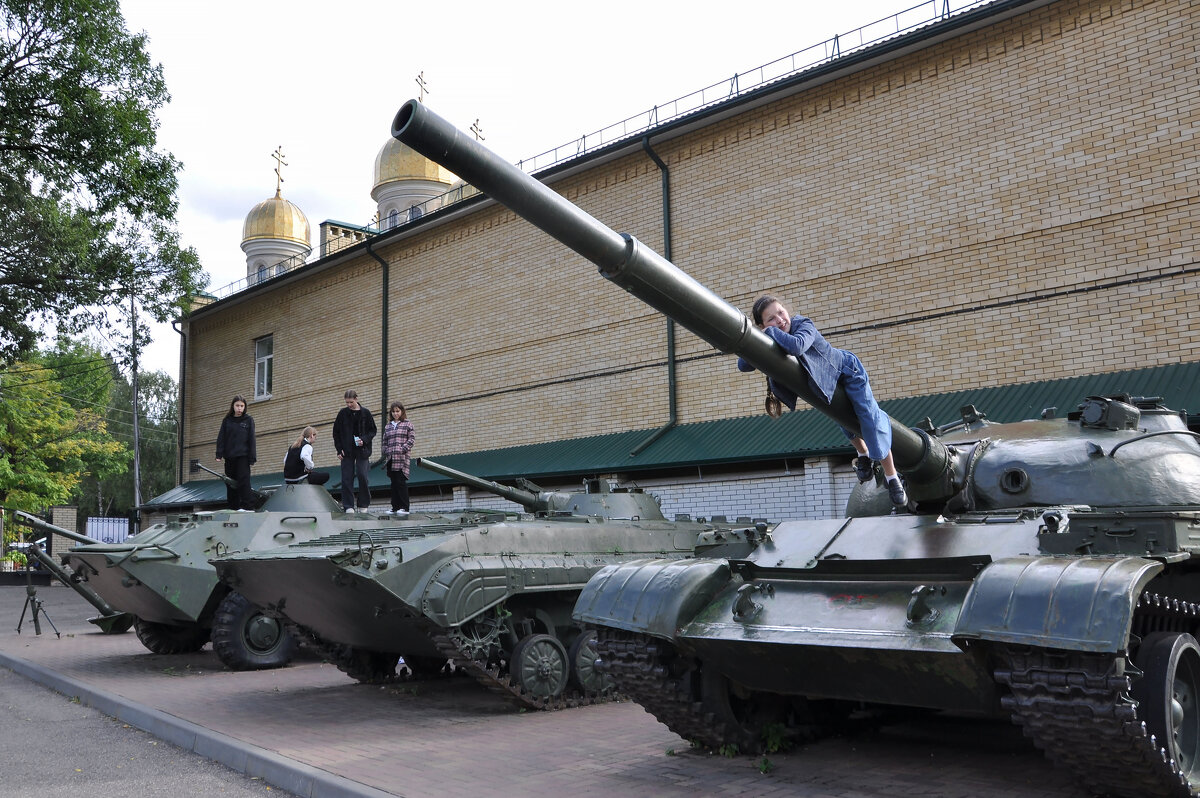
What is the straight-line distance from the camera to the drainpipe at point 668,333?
1519cm

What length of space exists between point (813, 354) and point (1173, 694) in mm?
2286

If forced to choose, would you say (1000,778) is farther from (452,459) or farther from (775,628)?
(452,459)

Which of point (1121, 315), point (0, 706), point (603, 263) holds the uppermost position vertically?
point (1121, 315)

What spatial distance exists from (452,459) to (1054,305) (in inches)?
427

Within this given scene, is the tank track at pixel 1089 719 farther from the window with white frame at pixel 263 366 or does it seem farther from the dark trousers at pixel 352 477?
the window with white frame at pixel 263 366

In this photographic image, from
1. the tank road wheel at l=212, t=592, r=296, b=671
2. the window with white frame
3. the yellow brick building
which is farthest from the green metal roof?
the window with white frame

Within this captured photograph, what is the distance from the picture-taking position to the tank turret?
10.6 meters

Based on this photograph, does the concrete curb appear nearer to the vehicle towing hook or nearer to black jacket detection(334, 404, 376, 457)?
the vehicle towing hook

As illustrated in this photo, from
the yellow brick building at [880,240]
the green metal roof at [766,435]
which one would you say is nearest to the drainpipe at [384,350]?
the yellow brick building at [880,240]

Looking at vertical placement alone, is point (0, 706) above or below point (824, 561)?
below

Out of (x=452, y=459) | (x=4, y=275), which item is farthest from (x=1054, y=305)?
(x=4, y=275)

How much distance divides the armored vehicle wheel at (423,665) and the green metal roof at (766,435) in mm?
4912

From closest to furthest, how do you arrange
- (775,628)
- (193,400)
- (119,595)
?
(775,628) → (119,595) → (193,400)

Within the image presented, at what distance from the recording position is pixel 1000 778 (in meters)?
5.46
